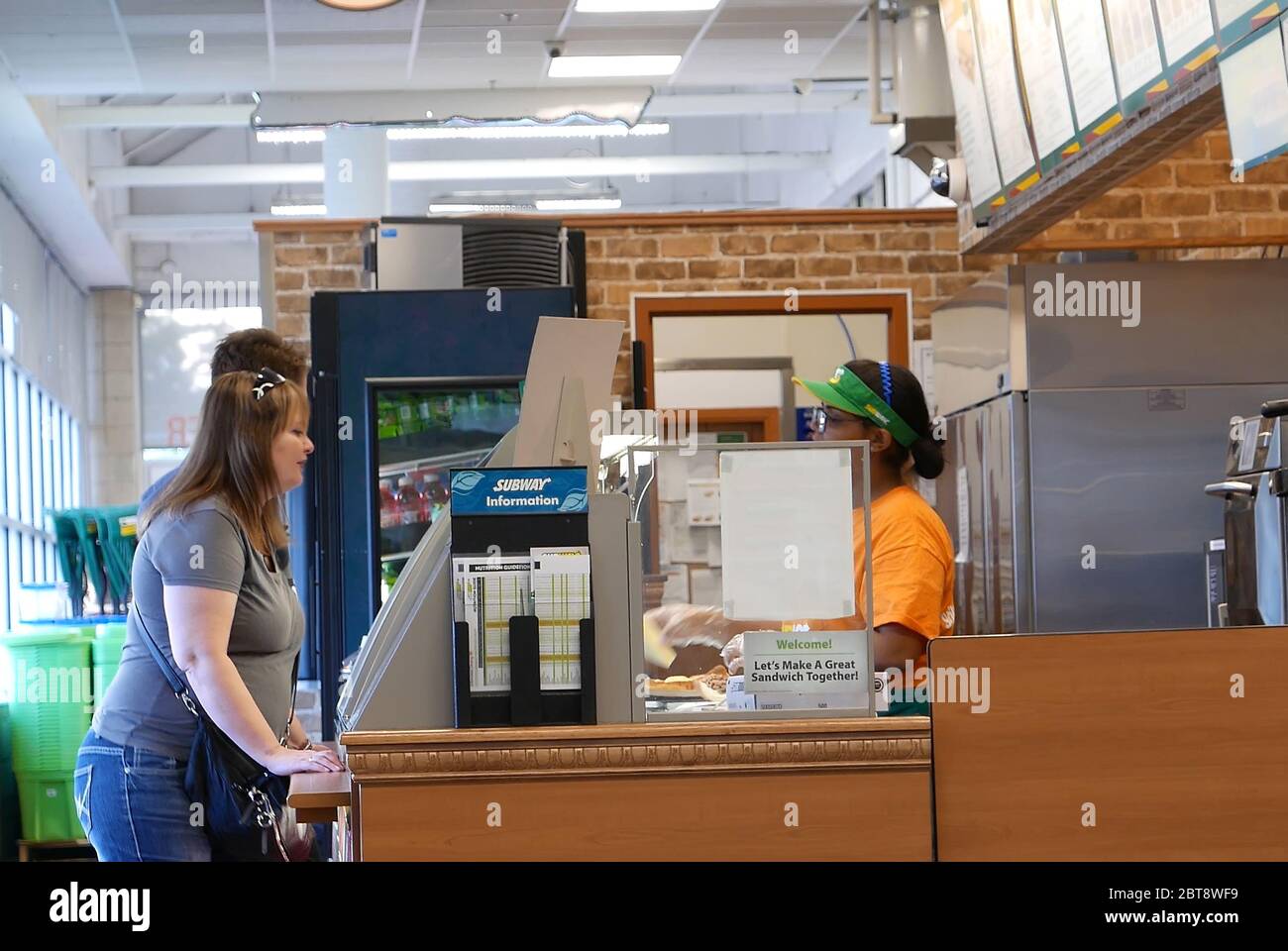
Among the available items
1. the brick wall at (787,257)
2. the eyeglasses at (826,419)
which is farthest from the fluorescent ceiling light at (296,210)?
the eyeglasses at (826,419)

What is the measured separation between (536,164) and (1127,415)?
8887 millimetres

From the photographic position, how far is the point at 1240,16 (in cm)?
292

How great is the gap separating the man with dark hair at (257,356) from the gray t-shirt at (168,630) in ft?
1.19

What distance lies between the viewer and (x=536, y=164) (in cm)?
1262

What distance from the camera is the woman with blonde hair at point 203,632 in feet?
8.05

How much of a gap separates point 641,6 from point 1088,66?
4236 millimetres

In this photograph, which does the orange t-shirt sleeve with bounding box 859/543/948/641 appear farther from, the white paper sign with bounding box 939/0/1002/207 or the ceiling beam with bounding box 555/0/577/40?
the ceiling beam with bounding box 555/0/577/40

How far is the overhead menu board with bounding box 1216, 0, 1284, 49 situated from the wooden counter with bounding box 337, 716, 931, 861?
1.68 m

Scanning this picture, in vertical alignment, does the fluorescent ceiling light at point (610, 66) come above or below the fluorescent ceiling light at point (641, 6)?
below

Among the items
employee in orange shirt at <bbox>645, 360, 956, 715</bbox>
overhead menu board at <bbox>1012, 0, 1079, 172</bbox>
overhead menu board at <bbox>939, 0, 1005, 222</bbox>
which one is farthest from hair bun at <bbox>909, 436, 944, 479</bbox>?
overhead menu board at <bbox>939, 0, 1005, 222</bbox>

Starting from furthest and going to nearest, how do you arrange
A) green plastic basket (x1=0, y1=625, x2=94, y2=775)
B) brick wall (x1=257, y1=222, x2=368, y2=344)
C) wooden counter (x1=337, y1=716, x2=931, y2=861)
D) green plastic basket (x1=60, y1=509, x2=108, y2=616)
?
green plastic basket (x1=60, y1=509, x2=108, y2=616) < green plastic basket (x1=0, y1=625, x2=94, y2=775) < brick wall (x1=257, y1=222, x2=368, y2=344) < wooden counter (x1=337, y1=716, x2=931, y2=861)

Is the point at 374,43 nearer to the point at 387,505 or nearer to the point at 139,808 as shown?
the point at 387,505

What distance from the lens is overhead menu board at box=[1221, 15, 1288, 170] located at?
A: 109 inches

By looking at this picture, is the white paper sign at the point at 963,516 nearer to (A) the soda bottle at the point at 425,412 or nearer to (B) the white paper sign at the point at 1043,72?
(B) the white paper sign at the point at 1043,72
